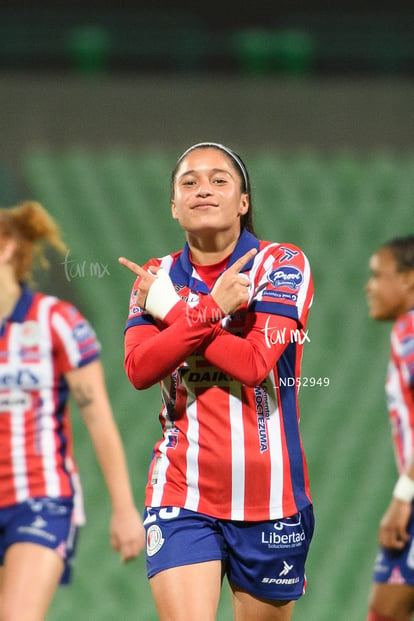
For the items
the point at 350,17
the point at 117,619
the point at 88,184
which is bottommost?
the point at 117,619

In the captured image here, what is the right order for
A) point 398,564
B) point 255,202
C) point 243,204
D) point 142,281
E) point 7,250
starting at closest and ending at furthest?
point 142,281
point 243,204
point 7,250
point 398,564
point 255,202

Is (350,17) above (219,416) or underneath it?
above

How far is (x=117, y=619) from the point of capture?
434 centimetres

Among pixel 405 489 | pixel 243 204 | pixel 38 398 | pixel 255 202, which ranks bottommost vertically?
pixel 405 489

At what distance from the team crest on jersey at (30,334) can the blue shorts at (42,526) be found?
0.43 metres

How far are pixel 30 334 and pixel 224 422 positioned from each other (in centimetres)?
86

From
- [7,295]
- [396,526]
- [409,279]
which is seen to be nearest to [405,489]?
[396,526]

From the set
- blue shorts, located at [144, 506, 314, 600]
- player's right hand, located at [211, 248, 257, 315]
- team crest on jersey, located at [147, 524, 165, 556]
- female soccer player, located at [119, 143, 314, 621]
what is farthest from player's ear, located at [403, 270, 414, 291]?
team crest on jersey, located at [147, 524, 165, 556]

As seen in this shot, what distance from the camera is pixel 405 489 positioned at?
298cm

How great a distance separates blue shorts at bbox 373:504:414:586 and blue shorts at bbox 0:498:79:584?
97 centimetres

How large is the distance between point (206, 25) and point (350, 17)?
0.94m

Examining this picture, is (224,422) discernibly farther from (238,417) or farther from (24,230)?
(24,230)

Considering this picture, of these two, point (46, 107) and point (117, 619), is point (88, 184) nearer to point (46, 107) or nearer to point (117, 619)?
point (46, 107)

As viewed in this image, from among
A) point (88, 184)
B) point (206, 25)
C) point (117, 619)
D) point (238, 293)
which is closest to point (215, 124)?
point (88, 184)
